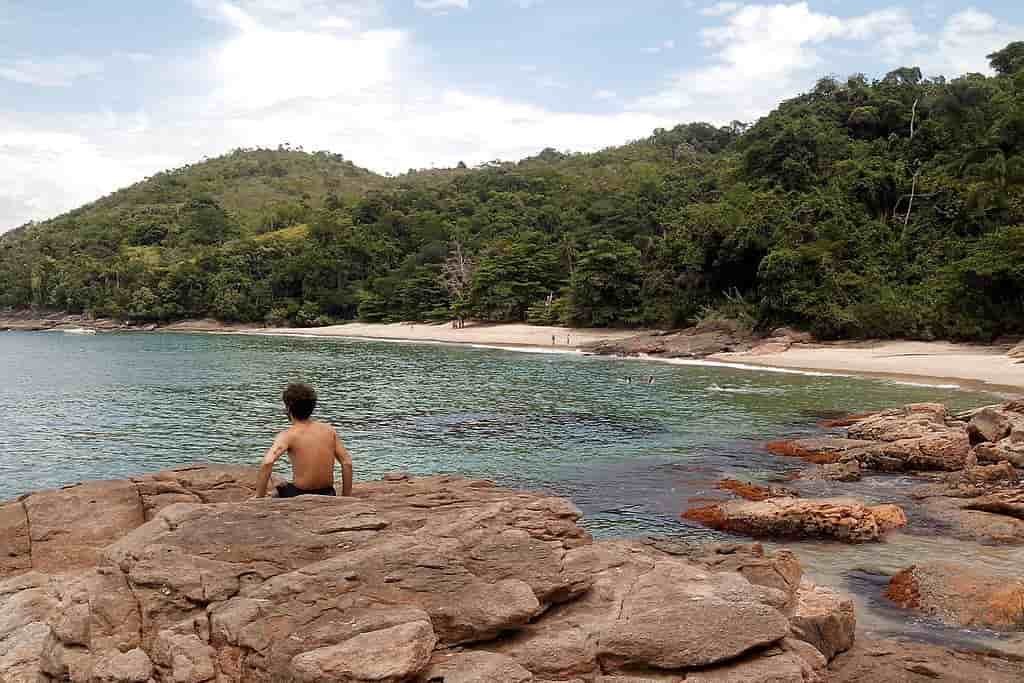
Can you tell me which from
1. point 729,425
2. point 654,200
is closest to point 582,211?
point 654,200

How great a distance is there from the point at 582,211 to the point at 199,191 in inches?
4105

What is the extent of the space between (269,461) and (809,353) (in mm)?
48110

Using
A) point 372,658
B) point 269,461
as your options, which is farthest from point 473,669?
point 269,461

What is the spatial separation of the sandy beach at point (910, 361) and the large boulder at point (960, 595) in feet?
89.2

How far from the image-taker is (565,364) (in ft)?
170

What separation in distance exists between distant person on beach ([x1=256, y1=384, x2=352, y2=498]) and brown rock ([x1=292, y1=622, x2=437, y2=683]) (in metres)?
2.24

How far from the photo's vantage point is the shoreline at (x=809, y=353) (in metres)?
37.1

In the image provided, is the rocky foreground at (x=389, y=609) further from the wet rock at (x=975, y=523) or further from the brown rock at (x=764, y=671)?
the wet rock at (x=975, y=523)

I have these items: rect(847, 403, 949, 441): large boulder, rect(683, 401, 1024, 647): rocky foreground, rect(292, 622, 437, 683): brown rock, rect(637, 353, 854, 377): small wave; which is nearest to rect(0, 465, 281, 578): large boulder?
rect(292, 622, 437, 683): brown rock

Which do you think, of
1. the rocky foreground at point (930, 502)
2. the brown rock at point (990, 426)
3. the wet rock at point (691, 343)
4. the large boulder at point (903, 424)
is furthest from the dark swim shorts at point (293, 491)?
the wet rock at point (691, 343)

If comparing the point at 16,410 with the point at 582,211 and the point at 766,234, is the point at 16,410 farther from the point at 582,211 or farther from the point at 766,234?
the point at 582,211

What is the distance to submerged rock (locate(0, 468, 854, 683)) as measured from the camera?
16.5 feet

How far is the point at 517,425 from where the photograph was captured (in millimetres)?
28234

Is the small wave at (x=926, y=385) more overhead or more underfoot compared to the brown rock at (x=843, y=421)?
more overhead
